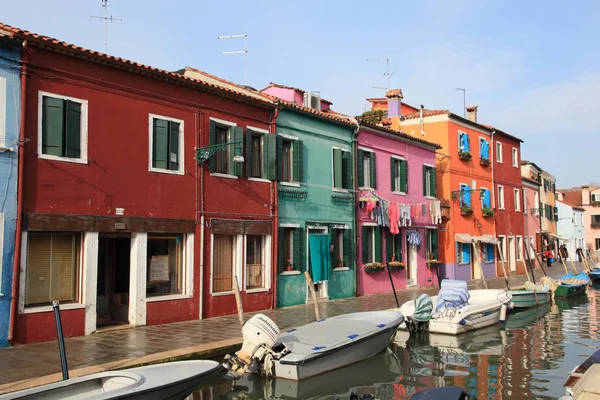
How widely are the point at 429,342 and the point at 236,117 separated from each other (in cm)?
775

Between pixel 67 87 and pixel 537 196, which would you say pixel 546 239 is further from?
pixel 67 87

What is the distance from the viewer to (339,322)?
11625 mm

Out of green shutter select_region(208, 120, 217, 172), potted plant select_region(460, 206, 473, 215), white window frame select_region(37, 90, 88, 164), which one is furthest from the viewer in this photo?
potted plant select_region(460, 206, 473, 215)

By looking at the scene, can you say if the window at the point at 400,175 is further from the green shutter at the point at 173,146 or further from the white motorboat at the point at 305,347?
the white motorboat at the point at 305,347

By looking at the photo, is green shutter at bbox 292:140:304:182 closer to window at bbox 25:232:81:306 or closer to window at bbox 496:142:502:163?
window at bbox 25:232:81:306

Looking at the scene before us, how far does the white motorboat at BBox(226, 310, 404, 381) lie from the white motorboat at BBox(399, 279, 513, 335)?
2.44 meters

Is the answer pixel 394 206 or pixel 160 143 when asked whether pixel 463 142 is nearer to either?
pixel 394 206

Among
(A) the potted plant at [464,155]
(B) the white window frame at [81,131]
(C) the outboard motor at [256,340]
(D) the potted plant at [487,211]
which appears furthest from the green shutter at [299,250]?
(D) the potted plant at [487,211]

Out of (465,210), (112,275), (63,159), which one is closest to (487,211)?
(465,210)

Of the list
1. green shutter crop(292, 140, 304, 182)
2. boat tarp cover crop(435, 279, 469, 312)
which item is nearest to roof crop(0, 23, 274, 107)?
green shutter crop(292, 140, 304, 182)

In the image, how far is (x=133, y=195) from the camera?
12.4 meters

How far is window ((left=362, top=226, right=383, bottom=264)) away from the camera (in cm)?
1955

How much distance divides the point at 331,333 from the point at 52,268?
5.76 m

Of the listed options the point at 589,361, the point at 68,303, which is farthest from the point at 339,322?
the point at 68,303
